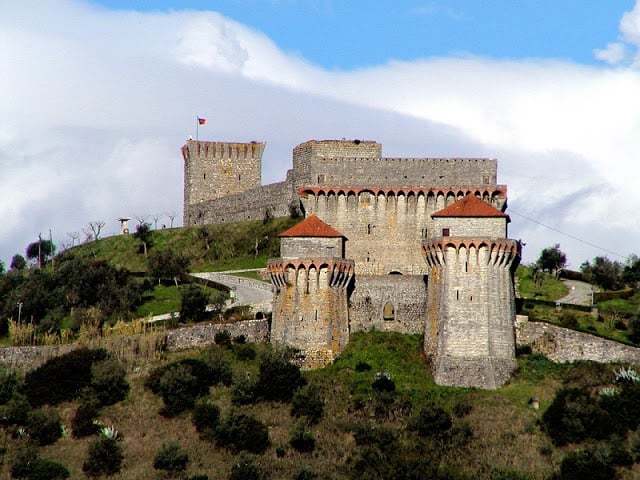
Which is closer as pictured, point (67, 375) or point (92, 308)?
point (67, 375)

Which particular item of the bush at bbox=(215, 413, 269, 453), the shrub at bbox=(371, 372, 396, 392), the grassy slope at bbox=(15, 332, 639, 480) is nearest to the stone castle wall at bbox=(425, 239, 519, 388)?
the grassy slope at bbox=(15, 332, 639, 480)

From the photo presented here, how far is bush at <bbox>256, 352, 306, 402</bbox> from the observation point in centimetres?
8238

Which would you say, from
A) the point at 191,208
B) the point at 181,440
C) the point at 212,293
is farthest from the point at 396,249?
the point at 191,208

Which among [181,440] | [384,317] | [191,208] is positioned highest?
[191,208]

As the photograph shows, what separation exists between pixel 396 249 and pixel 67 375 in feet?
72.6

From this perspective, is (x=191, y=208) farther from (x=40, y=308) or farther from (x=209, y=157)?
(x=40, y=308)

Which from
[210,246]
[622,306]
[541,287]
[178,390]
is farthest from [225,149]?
[178,390]

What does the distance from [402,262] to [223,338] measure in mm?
12963

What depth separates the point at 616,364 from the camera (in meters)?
83.4

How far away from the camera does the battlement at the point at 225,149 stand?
133 m

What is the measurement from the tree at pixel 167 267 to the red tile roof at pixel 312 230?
23.3m

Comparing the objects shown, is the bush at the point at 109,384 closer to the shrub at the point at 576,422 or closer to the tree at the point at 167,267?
the shrub at the point at 576,422

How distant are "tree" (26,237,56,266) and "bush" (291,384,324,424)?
62252 millimetres

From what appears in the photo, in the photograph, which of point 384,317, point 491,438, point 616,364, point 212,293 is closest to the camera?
point 491,438
